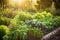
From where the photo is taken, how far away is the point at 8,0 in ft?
43.9

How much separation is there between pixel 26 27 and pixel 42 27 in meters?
0.70

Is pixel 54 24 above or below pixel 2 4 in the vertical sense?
below

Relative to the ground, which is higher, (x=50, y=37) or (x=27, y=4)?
(x=27, y=4)

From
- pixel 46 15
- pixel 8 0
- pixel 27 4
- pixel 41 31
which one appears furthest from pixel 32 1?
pixel 41 31

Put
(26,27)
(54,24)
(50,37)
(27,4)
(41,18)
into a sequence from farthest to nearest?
(27,4) < (41,18) < (54,24) < (26,27) < (50,37)

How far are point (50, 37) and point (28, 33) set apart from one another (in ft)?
2.68

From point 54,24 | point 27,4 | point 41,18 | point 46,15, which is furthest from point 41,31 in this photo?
point 27,4

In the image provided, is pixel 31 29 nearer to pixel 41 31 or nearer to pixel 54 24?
pixel 41 31

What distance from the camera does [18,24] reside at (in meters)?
8.62

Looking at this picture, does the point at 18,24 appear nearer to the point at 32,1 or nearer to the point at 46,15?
the point at 46,15

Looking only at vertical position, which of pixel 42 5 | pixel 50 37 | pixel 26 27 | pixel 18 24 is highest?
pixel 42 5

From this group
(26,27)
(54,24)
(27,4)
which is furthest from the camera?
(27,4)

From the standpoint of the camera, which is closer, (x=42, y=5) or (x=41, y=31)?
(x=41, y=31)

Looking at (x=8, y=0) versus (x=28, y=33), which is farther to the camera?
(x=8, y=0)
